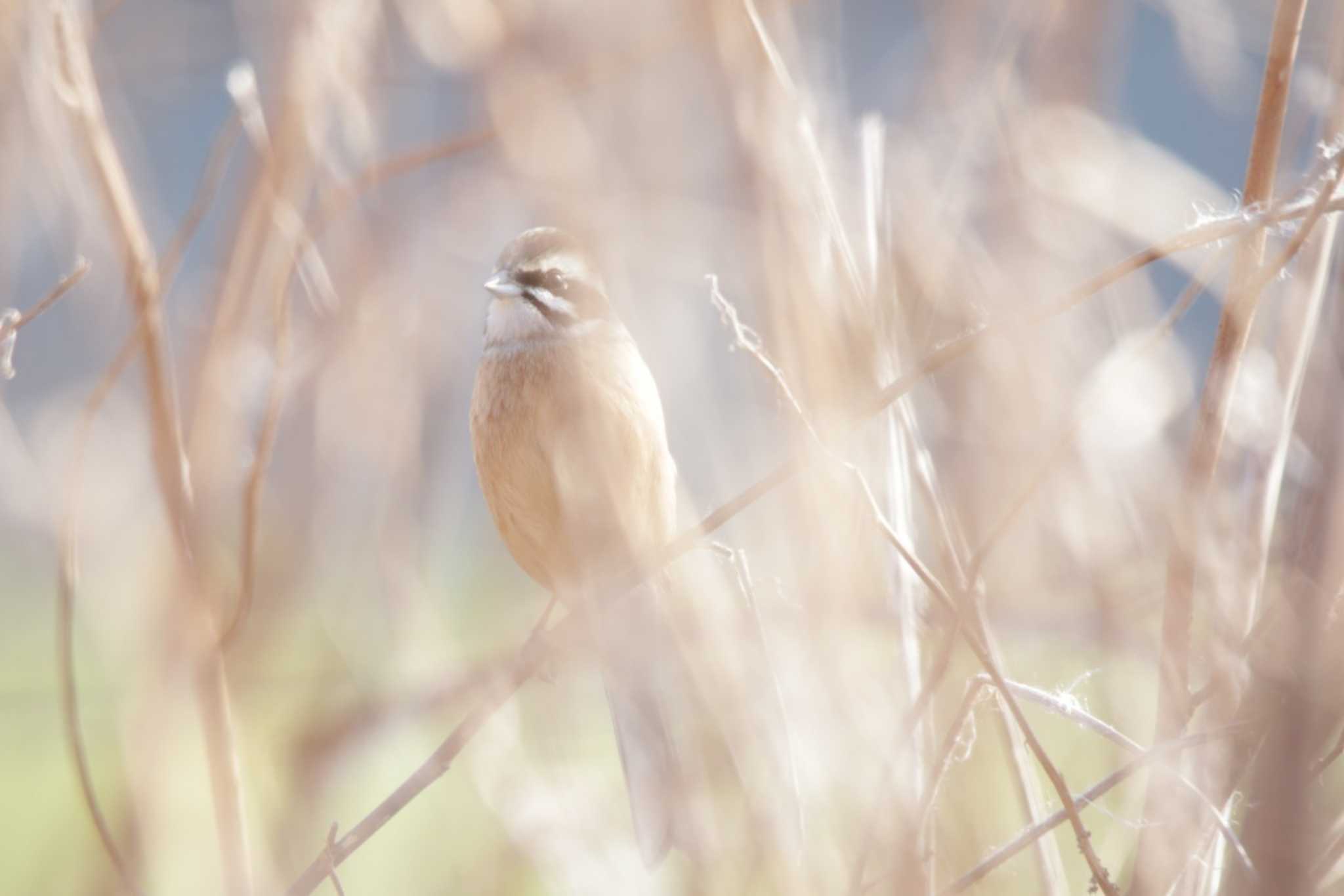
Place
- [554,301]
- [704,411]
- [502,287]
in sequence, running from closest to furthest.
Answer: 1. [704,411]
2. [502,287]
3. [554,301]

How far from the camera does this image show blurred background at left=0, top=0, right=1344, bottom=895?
1.56m

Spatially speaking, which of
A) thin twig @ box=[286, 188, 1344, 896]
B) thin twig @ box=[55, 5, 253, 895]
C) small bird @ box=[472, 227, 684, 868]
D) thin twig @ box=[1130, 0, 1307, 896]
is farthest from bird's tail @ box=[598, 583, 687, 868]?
thin twig @ box=[1130, 0, 1307, 896]

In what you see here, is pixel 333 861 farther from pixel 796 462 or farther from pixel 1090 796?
pixel 1090 796

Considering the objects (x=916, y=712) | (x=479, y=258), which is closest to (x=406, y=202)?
(x=479, y=258)

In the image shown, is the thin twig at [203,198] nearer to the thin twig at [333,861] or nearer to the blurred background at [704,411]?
the blurred background at [704,411]

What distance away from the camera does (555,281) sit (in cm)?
280

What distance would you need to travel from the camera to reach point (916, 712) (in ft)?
4.12

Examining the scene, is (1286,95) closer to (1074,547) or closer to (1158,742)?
(1158,742)

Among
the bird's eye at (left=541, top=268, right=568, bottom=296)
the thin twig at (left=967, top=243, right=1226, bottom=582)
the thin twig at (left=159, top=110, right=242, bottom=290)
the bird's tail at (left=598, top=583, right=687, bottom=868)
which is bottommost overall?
the bird's tail at (left=598, top=583, right=687, bottom=868)

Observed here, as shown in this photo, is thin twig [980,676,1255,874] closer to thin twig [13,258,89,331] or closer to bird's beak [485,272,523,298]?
thin twig [13,258,89,331]

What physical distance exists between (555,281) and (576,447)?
0.43 metres

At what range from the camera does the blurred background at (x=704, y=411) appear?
156 cm

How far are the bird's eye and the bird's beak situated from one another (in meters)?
0.06

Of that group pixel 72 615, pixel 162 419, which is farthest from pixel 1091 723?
pixel 72 615
